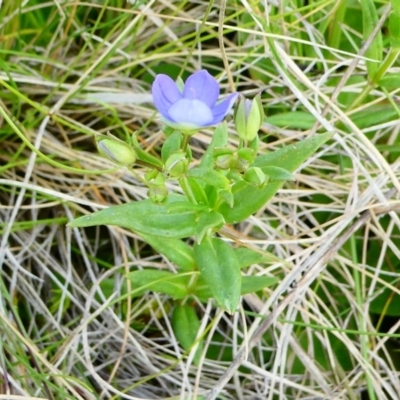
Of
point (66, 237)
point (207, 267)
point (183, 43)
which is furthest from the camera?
point (183, 43)

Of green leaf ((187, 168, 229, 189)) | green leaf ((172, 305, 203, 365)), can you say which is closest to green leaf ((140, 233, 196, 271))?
green leaf ((172, 305, 203, 365))

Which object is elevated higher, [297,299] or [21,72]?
[21,72]

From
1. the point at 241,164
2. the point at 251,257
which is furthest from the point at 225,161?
the point at 251,257

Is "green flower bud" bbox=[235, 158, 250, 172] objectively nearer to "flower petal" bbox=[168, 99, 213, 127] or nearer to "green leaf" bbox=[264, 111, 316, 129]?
"flower petal" bbox=[168, 99, 213, 127]

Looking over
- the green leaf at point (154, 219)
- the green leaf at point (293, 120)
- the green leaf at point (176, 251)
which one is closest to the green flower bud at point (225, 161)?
the green leaf at point (154, 219)

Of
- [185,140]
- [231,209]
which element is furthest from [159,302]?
[185,140]

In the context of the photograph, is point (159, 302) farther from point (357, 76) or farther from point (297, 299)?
point (357, 76)

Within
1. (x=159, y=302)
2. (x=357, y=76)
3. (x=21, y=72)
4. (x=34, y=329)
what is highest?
(x=357, y=76)
